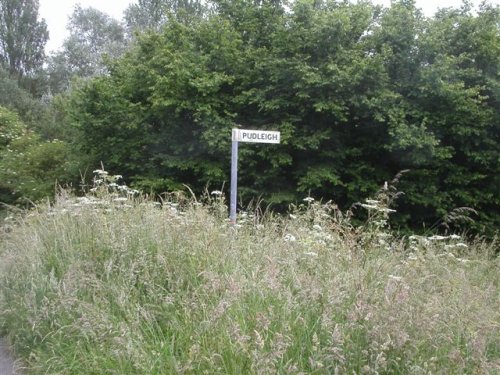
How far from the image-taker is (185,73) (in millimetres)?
11773

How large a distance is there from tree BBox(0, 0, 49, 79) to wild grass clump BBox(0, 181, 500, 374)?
34257 mm

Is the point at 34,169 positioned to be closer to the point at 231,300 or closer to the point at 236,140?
the point at 236,140

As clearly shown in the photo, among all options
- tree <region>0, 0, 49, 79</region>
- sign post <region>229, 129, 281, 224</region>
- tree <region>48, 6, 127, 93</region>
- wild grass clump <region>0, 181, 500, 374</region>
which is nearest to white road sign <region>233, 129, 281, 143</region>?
sign post <region>229, 129, 281, 224</region>

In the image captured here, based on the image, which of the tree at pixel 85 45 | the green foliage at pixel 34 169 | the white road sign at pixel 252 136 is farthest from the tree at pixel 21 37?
the white road sign at pixel 252 136

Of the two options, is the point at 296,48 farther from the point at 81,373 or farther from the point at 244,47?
the point at 81,373

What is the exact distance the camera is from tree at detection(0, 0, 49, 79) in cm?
3497

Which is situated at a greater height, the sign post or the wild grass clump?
the sign post

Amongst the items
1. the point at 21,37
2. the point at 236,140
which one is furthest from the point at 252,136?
the point at 21,37

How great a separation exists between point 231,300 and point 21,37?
124ft

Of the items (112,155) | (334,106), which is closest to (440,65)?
(334,106)

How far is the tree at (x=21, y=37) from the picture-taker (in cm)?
3497

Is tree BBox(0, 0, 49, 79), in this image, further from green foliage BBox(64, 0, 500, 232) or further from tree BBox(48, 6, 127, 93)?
green foliage BBox(64, 0, 500, 232)

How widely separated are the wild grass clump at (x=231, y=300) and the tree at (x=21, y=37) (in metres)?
34.3

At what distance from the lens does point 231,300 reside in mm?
3223
